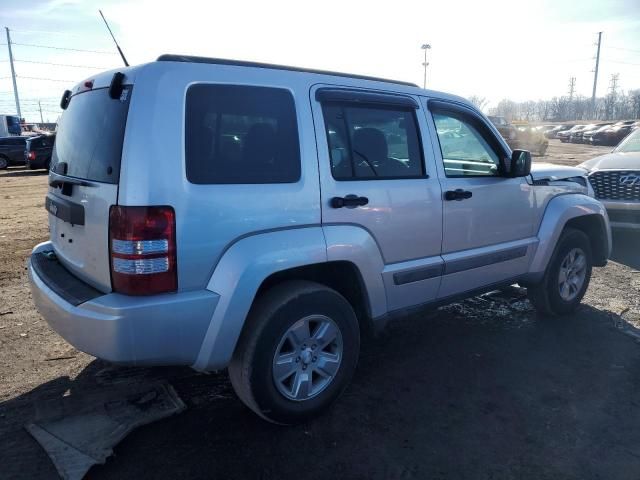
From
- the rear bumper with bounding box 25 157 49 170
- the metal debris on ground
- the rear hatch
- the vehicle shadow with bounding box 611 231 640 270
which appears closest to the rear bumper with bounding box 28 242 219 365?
the rear hatch

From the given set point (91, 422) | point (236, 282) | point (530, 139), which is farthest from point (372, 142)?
point (530, 139)

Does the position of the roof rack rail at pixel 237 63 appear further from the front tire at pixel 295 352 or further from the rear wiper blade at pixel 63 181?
the front tire at pixel 295 352

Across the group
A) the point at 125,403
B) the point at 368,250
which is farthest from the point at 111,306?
the point at 368,250

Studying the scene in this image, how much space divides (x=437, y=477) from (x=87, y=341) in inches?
75.0

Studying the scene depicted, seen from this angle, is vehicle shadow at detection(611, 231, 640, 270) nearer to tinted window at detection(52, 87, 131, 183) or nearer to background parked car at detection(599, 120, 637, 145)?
tinted window at detection(52, 87, 131, 183)

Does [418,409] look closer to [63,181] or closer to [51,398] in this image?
[51,398]

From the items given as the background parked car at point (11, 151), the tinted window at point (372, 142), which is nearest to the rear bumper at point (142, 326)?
the tinted window at point (372, 142)

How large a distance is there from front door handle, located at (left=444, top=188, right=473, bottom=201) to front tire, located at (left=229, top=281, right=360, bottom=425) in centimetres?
112

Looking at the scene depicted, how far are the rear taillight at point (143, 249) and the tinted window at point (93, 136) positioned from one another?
243 mm

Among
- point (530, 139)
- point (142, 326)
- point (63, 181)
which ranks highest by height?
point (63, 181)

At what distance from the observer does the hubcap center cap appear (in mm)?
2963

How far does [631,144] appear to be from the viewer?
347 inches

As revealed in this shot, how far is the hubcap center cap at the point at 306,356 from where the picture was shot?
117 inches

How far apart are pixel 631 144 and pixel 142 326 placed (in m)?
9.30
